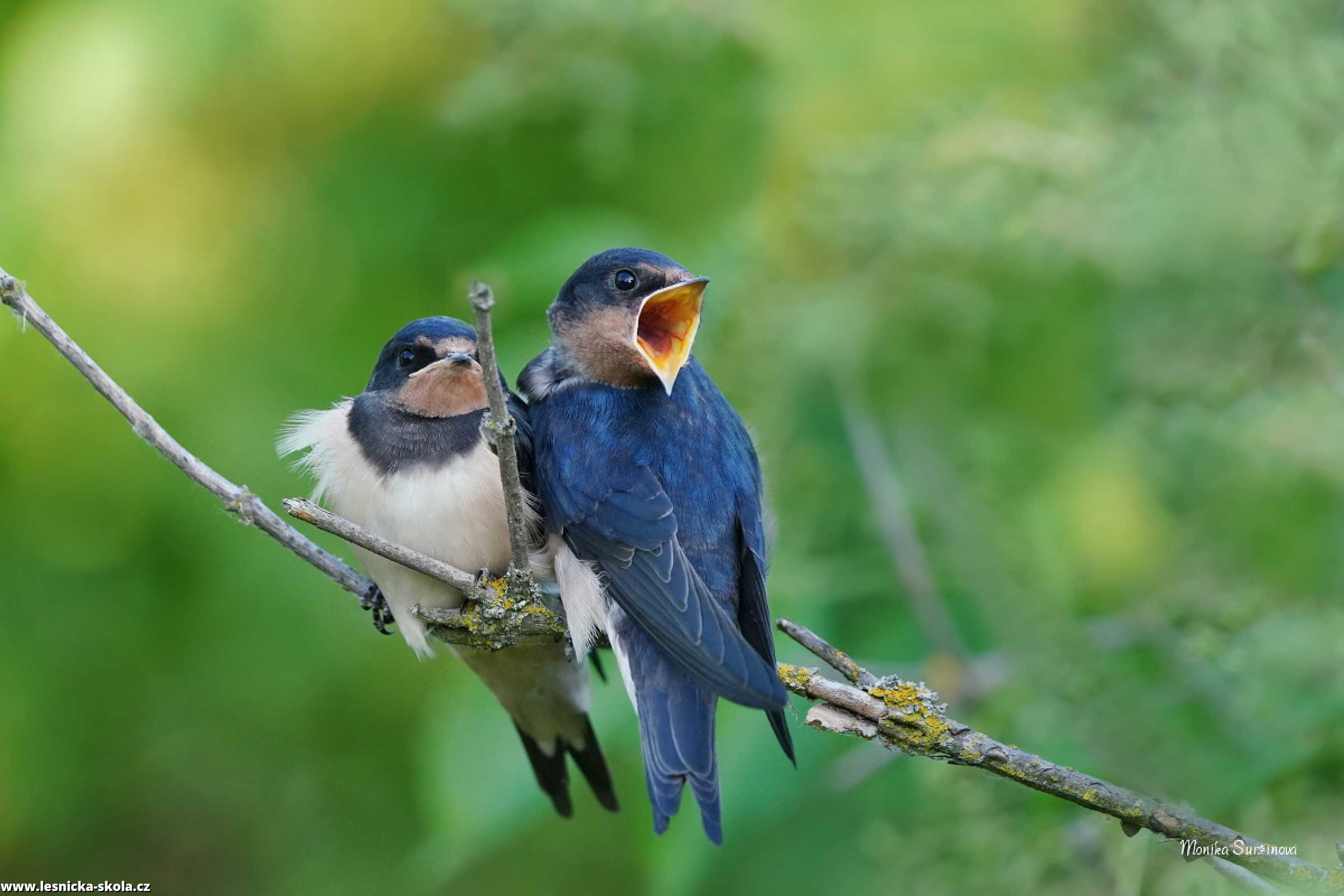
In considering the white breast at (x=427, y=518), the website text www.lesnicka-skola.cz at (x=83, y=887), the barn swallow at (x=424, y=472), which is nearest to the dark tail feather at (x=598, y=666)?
the barn swallow at (x=424, y=472)

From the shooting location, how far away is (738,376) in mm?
2477

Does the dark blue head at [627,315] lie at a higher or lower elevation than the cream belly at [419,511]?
higher

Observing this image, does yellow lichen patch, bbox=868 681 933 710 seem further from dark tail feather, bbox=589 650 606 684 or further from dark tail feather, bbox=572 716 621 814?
dark tail feather, bbox=572 716 621 814

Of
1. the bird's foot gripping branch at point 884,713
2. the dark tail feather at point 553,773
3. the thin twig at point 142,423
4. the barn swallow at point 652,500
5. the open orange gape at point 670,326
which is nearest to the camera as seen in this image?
the bird's foot gripping branch at point 884,713

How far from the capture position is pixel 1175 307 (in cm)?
236

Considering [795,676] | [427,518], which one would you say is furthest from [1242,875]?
[427,518]

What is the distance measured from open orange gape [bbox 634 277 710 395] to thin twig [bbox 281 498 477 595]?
0.37m

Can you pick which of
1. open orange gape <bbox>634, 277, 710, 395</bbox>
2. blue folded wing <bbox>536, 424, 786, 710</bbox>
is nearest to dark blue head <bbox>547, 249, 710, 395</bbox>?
open orange gape <bbox>634, 277, 710, 395</bbox>

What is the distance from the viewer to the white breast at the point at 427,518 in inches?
68.7

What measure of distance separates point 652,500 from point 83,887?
183cm

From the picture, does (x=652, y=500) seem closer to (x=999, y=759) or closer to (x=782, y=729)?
(x=782, y=729)

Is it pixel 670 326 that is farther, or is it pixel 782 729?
pixel 670 326

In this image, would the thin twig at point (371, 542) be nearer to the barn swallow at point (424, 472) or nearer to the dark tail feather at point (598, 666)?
the barn swallow at point (424, 472)

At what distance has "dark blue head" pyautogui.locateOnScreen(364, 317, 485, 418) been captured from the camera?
1812 mm
